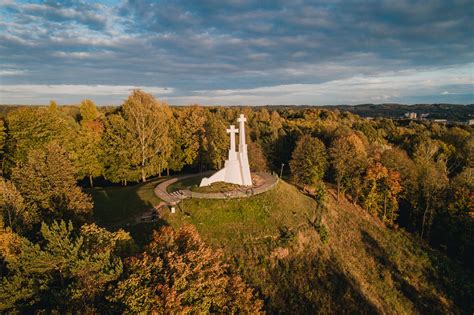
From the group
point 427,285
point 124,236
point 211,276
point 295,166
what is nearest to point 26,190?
point 124,236

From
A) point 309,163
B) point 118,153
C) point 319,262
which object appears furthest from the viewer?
point 309,163

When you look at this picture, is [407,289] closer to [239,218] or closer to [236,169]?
[239,218]

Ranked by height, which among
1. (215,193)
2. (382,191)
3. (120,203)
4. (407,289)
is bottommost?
(407,289)

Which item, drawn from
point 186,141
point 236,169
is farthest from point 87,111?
point 236,169

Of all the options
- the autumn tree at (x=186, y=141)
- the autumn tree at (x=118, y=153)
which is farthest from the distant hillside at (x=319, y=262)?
the autumn tree at (x=186, y=141)

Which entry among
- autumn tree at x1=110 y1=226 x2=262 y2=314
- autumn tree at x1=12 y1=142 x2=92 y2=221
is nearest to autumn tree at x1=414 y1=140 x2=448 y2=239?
autumn tree at x1=110 y1=226 x2=262 y2=314

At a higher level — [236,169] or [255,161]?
[236,169]

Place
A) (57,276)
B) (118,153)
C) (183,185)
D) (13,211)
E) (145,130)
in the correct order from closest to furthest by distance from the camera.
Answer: (57,276) → (13,211) → (183,185) → (118,153) → (145,130)
